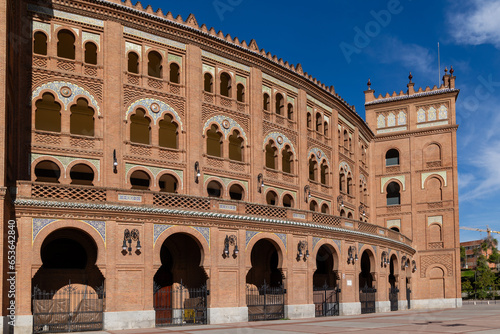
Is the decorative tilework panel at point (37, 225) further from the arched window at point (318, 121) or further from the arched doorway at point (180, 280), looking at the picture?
the arched window at point (318, 121)

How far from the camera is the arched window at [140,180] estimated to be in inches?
1349

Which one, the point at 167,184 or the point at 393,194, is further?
the point at 393,194

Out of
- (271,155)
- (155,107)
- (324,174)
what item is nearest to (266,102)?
(271,155)

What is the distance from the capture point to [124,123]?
108 feet

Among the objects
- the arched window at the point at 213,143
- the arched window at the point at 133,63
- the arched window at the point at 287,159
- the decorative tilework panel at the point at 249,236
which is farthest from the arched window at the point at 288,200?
the arched window at the point at 133,63

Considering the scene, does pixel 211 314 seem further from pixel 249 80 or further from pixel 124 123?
pixel 249 80

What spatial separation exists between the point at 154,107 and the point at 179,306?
38.3 feet

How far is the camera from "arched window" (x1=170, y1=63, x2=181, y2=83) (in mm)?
36094

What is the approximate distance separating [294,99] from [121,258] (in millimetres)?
20643

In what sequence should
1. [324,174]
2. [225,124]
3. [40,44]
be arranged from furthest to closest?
1. [324,174]
2. [225,124]
3. [40,44]

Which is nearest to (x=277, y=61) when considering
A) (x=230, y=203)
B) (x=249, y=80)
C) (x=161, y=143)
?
(x=249, y=80)

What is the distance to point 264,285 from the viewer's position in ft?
115

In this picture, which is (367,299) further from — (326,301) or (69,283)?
(69,283)

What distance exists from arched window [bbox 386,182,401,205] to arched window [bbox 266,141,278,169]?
20780 millimetres
